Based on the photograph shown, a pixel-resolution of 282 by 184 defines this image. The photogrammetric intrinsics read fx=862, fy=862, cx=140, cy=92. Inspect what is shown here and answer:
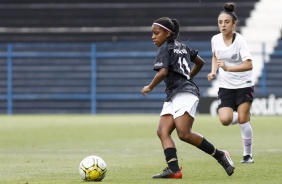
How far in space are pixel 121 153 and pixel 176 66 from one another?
14.0 ft

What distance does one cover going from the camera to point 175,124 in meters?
9.25

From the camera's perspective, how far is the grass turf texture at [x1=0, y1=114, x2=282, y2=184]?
9203 millimetres

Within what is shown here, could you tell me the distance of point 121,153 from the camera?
13.3 metres

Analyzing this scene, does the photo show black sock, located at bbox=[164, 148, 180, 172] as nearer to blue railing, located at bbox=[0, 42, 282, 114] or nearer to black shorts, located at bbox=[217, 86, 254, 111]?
black shorts, located at bbox=[217, 86, 254, 111]

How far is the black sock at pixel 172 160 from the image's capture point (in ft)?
29.8

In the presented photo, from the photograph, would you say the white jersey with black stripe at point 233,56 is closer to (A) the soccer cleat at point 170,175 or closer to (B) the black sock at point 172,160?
(B) the black sock at point 172,160

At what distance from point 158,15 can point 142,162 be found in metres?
21.0

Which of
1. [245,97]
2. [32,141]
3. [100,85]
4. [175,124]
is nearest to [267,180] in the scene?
[175,124]

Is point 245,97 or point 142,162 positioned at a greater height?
point 245,97

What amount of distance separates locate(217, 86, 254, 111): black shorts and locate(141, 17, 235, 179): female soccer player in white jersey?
81.2 inches

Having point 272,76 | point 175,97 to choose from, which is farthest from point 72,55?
point 175,97

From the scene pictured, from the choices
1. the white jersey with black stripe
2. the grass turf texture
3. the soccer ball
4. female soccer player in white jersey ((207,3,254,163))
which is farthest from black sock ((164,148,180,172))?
the white jersey with black stripe

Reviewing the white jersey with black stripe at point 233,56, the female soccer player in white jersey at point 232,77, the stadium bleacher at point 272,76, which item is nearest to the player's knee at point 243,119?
the female soccer player in white jersey at point 232,77

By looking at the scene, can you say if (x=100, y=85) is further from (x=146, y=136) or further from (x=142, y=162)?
(x=142, y=162)
